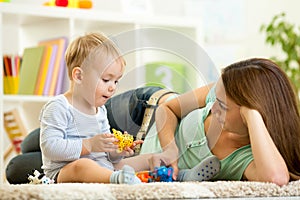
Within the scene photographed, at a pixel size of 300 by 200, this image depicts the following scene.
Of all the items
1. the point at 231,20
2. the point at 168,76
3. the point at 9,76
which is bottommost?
the point at 9,76

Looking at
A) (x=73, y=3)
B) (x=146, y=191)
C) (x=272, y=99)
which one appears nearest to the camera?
(x=146, y=191)

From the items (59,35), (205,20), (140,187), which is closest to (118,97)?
(140,187)

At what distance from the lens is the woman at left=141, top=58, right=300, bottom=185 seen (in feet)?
4.86

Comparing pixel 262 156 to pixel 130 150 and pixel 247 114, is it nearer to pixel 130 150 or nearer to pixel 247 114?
pixel 247 114

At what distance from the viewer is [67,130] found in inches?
60.9

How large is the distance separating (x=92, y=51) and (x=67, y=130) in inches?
9.4

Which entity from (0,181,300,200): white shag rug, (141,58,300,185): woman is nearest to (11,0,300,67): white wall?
(141,58,300,185): woman

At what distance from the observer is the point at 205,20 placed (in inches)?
159

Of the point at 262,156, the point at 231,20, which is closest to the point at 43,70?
the point at 231,20

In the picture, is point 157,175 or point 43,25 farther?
point 43,25

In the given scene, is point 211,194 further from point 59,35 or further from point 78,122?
point 59,35

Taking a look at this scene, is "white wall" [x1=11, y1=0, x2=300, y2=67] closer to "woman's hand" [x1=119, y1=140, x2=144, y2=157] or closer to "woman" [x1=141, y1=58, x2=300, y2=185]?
"woman" [x1=141, y1=58, x2=300, y2=185]

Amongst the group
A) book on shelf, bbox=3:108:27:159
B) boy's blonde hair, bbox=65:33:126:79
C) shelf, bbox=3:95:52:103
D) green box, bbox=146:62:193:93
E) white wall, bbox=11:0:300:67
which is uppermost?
boy's blonde hair, bbox=65:33:126:79

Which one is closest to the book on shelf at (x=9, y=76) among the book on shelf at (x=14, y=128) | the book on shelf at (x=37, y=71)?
the book on shelf at (x=37, y=71)
